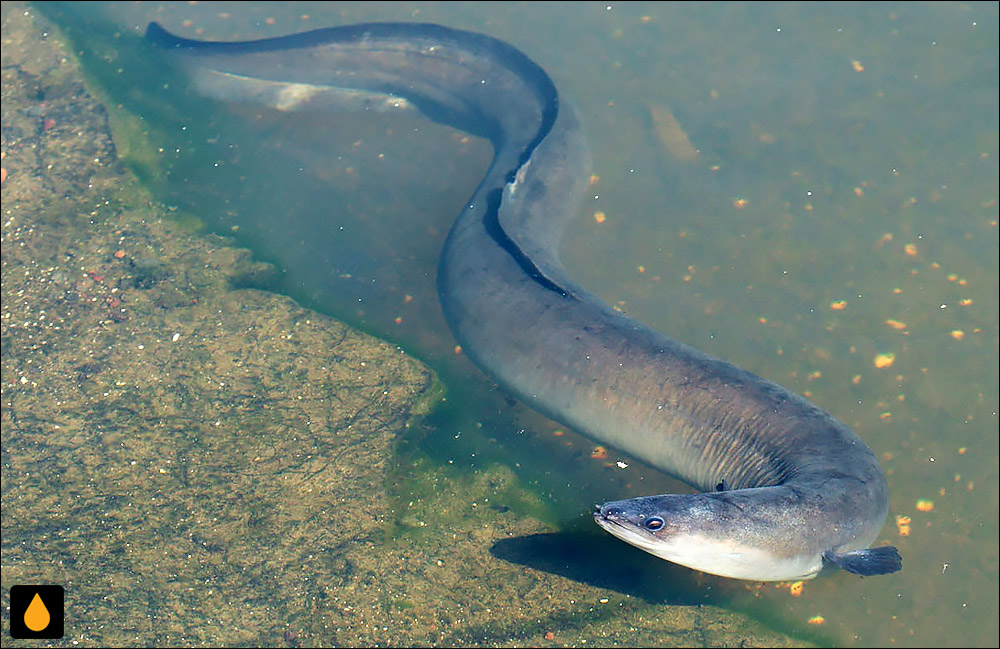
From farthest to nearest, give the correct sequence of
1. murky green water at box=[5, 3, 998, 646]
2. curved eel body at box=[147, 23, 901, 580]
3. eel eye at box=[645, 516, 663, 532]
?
murky green water at box=[5, 3, 998, 646]
curved eel body at box=[147, 23, 901, 580]
eel eye at box=[645, 516, 663, 532]

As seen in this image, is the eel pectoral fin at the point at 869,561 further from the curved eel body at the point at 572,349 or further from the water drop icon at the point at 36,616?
the water drop icon at the point at 36,616

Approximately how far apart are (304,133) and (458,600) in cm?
480

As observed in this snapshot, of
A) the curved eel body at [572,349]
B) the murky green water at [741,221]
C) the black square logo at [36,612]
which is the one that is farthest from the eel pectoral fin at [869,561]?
the black square logo at [36,612]

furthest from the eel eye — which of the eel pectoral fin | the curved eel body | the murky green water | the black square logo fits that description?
the black square logo

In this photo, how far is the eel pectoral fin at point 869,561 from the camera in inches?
145

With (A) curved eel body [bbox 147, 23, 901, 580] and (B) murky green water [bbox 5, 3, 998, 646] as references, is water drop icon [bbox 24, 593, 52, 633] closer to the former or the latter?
(B) murky green water [bbox 5, 3, 998, 646]

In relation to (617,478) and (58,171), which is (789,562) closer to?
(617,478)

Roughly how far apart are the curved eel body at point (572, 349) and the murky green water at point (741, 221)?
29cm

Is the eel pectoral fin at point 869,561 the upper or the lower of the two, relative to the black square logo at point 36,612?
upper

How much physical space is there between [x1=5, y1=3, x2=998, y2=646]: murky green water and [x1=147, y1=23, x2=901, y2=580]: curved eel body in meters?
0.29

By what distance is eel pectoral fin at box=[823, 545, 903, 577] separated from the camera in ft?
12.1

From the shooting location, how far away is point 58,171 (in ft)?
19.8

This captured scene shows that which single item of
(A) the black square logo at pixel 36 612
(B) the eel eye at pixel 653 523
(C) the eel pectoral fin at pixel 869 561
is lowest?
(A) the black square logo at pixel 36 612

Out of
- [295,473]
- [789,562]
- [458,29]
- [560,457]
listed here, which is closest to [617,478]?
[560,457]
